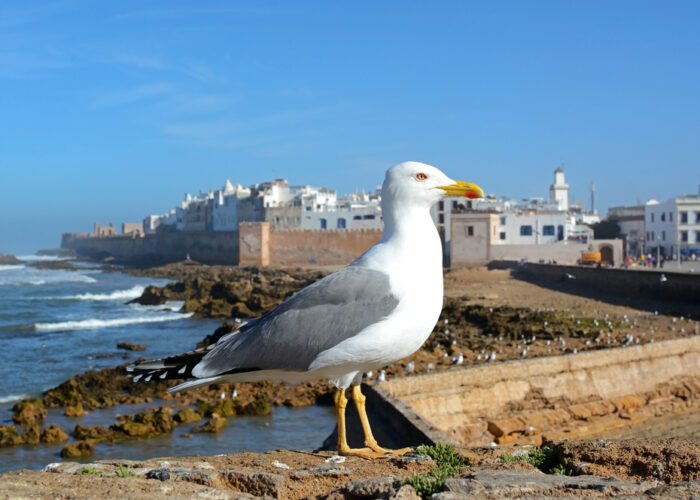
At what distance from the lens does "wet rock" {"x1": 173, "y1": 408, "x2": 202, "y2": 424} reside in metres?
12.5

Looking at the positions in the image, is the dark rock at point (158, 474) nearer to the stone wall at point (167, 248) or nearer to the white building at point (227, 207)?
the stone wall at point (167, 248)

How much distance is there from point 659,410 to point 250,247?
4986 cm

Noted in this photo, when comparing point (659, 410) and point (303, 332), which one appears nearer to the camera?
point (303, 332)

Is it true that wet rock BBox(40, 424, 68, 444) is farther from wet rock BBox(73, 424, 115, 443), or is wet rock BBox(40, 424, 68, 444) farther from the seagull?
the seagull

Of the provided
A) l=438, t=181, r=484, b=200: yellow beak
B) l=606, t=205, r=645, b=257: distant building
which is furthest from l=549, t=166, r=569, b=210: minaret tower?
l=438, t=181, r=484, b=200: yellow beak

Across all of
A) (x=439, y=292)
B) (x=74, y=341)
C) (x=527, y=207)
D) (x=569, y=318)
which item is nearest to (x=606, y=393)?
(x=439, y=292)

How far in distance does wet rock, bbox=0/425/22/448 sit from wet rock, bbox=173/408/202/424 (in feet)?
8.30

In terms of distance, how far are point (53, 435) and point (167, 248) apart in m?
76.1

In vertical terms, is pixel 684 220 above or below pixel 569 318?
above

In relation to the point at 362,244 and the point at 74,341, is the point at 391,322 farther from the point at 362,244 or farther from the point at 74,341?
the point at 362,244

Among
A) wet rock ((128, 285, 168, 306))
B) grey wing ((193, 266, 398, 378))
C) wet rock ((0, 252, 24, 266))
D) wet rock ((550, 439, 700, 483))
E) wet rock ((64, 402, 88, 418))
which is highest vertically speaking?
grey wing ((193, 266, 398, 378))

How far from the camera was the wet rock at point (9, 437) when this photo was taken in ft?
36.9

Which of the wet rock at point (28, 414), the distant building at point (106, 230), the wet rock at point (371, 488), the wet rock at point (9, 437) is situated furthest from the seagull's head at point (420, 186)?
the distant building at point (106, 230)

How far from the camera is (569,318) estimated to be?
20.9 meters
